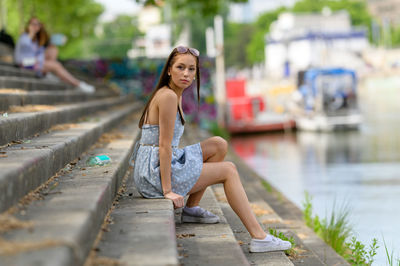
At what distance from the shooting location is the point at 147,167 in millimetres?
5039

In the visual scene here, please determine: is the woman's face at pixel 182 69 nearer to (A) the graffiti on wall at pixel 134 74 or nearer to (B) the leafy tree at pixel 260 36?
(A) the graffiti on wall at pixel 134 74

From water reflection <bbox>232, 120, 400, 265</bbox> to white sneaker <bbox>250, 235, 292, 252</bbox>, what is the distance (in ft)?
3.59

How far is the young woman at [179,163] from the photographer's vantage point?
4.90m

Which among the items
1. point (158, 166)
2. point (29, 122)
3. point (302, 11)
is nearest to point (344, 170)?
point (29, 122)

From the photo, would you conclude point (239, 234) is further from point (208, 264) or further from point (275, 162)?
point (275, 162)

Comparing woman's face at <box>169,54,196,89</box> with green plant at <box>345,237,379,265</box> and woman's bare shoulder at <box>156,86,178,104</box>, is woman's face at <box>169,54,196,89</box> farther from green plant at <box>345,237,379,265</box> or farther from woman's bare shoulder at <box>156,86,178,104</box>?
green plant at <box>345,237,379,265</box>

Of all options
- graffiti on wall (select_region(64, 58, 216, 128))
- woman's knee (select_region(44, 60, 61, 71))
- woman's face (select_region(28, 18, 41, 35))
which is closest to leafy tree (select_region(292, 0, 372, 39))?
graffiti on wall (select_region(64, 58, 216, 128))

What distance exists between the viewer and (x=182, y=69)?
16.9 feet

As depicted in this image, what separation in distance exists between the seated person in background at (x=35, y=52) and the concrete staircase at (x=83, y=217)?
555 centimetres

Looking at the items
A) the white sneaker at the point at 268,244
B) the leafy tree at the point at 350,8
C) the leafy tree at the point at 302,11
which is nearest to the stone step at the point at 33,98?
the white sneaker at the point at 268,244

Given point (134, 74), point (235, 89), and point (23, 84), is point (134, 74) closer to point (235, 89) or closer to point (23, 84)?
point (235, 89)

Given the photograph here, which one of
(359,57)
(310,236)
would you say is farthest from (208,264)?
(359,57)

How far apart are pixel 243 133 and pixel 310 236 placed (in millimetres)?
23348

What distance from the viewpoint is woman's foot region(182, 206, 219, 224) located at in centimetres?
520
